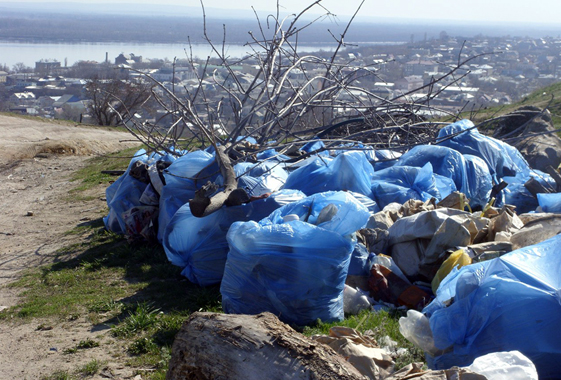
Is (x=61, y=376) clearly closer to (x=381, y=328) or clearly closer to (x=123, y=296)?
(x=123, y=296)

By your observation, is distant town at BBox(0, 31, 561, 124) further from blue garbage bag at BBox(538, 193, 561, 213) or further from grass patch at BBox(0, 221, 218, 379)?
grass patch at BBox(0, 221, 218, 379)

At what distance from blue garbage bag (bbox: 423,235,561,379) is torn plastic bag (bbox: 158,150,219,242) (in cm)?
290

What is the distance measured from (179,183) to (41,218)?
2.72m

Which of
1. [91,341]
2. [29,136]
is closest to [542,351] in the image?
[91,341]

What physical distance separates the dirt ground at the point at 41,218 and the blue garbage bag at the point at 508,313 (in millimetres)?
1644

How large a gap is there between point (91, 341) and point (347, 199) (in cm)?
180

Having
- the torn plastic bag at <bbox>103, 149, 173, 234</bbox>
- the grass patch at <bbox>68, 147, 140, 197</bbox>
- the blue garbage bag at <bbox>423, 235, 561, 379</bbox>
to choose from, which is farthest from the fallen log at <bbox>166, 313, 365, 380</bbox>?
the grass patch at <bbox>68, 147, 140, 197</bbox>

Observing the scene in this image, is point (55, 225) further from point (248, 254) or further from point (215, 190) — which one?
point (248, 254)

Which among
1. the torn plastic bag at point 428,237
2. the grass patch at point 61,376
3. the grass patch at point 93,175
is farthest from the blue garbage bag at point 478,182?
the grass patch at point 93,175

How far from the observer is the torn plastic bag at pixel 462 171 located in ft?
17.6

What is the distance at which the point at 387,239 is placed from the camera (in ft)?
13.6

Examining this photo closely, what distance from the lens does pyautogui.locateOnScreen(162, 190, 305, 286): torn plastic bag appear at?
13.6ft

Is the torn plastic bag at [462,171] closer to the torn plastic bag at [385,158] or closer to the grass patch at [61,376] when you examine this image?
the torn plastic bag at [385,158]

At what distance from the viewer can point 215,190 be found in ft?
13.8
